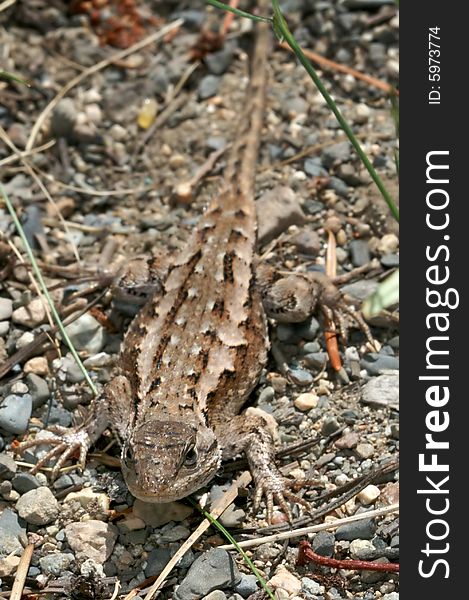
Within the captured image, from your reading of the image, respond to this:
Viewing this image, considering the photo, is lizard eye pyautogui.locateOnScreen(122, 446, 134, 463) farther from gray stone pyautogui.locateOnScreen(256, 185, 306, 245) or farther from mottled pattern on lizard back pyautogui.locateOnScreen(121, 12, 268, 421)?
gray stone pyautogui.locateOnScreen(256, 185, 306, 245)

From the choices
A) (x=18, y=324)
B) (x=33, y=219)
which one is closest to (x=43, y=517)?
(x=18, y=324)

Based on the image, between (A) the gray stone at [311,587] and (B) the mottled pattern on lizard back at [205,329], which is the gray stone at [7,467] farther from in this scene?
(A) the gray stone at [311,587]

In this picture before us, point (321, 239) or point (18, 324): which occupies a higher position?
point (321, 239)

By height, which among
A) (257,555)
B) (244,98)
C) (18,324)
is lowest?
(257,555)

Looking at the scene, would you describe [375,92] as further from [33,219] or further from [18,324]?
[18,324]

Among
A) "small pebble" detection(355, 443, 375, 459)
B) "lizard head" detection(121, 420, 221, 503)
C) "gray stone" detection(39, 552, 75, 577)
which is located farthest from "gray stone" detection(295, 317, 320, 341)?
"gray stone" detection(39, 552, 75, 577)

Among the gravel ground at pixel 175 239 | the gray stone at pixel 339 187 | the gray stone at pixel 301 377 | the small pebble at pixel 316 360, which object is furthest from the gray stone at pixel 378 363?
the gray stone at pixel 339 187

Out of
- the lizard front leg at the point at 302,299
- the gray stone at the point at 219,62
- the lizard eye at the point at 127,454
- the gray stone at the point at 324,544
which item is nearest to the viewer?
the lizard eye at the point at 127,454

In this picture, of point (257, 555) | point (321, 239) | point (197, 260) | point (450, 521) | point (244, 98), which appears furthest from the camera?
point (244, 98)
